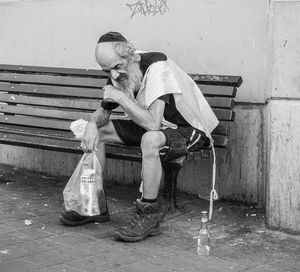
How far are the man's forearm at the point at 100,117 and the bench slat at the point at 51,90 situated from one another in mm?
868

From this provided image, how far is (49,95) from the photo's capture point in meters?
6.71

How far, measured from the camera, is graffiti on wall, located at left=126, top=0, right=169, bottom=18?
20.6 feet

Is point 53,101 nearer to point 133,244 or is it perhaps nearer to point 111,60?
point 111,60

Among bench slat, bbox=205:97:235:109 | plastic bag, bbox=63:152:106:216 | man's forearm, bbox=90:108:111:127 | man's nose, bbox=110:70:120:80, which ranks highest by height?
man's nose, bbox=110:70:120:80

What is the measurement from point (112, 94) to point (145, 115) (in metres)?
0.32

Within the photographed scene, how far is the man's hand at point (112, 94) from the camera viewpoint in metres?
5.08

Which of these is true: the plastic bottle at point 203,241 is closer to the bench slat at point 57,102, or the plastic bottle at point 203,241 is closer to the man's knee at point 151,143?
the man's knee at point 151,143

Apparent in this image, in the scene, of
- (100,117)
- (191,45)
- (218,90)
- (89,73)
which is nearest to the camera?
(100,117)

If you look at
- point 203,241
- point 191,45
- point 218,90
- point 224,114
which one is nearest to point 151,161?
point 203,241

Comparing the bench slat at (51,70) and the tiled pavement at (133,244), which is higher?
the bench slat at (51,70)

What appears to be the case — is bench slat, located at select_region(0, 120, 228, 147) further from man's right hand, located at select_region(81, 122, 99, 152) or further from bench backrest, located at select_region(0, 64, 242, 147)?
man's right hand, located at select_region(81, 122, 99, 152)

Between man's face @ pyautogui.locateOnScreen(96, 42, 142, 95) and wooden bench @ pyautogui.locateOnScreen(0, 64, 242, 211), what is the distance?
537mm

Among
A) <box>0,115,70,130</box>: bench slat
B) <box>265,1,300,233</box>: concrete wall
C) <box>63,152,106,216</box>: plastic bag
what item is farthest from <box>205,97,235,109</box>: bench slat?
<box>0,115,70,130</box>: bench slat

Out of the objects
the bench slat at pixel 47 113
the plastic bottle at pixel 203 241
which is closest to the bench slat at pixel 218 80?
the bench slat at pixel 47 113
